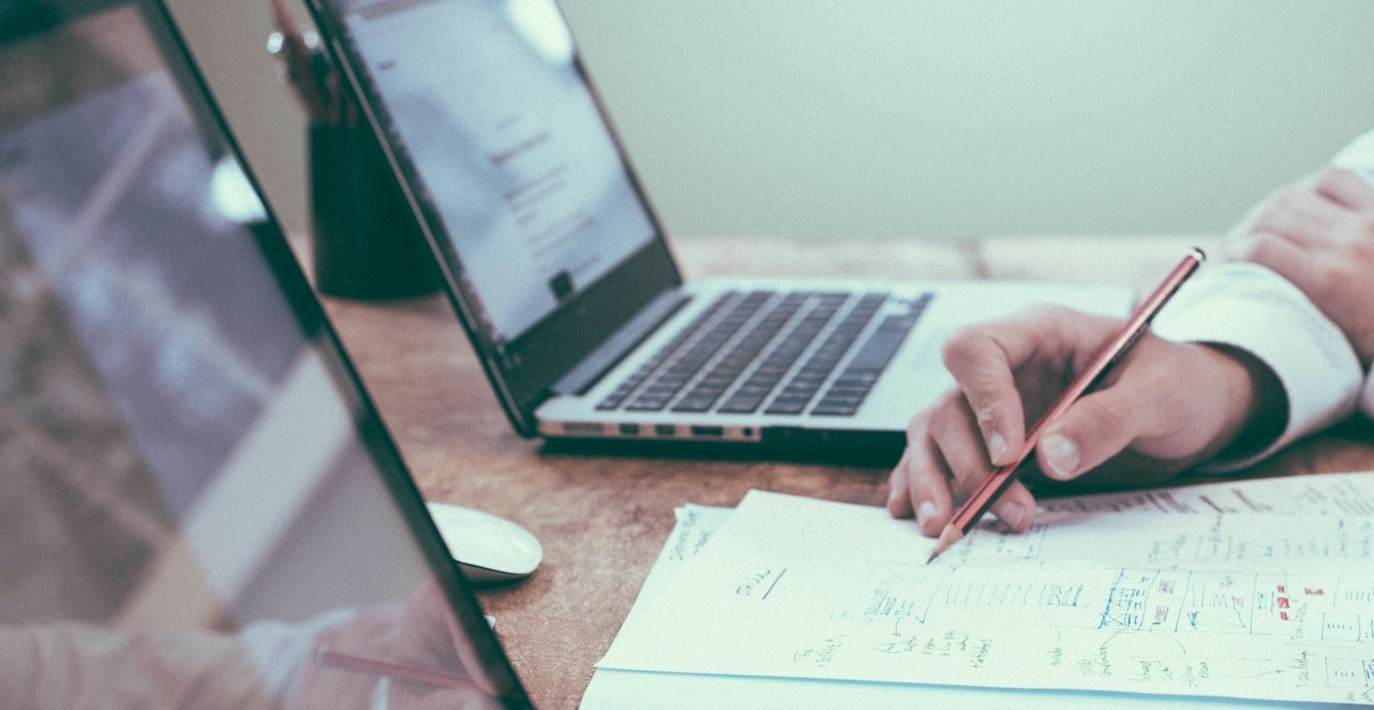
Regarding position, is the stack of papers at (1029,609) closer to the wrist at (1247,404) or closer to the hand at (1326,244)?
the wrist at (1247,404)

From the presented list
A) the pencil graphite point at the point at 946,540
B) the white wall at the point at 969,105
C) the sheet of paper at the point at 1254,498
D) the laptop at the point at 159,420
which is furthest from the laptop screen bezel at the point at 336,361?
the white wall at the point at 969,105

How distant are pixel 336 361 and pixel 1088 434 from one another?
0.37 m

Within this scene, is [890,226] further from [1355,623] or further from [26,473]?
[26,473]

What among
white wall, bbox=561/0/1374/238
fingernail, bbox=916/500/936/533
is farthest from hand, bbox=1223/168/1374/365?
white wall, bbox=561/0/1374/238

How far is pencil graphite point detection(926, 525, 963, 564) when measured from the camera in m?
0.52

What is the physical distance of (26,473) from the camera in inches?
10.0

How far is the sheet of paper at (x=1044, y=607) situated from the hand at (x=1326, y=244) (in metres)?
0.22

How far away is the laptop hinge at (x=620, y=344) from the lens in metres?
0.75

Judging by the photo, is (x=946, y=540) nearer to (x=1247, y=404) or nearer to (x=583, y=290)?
(x=1247, y=404)

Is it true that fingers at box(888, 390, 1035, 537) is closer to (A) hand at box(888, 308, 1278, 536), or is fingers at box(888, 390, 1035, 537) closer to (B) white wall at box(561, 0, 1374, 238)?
(A) hand at box(888, 308, 1278, 536)

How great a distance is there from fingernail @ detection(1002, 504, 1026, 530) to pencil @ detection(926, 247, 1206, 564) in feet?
0.04

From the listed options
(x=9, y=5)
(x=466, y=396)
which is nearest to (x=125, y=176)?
(x=9, y=5)

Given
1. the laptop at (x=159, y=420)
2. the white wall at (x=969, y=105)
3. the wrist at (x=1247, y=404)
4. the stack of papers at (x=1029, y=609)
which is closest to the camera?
the laptop at (x=159, y=420)

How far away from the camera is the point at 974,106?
6.90 ft
